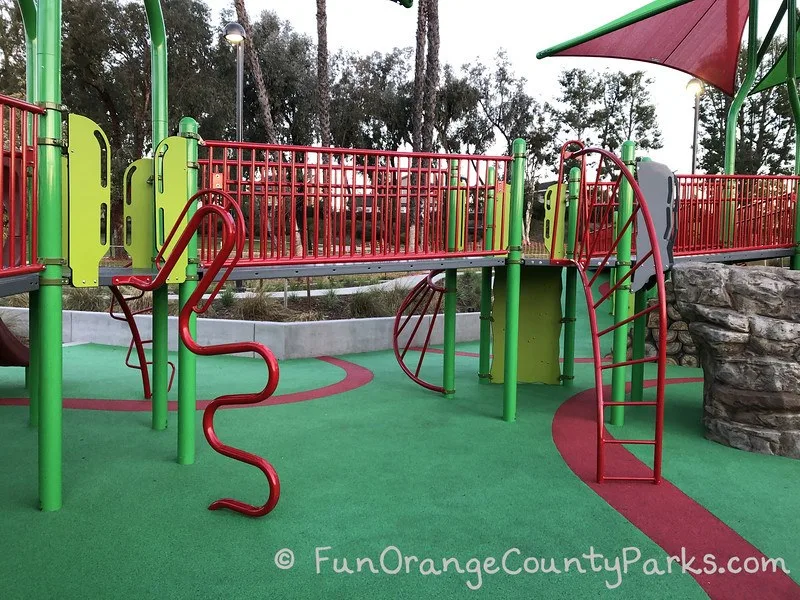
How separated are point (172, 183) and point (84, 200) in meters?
0.69

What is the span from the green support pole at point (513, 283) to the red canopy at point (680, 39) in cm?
547

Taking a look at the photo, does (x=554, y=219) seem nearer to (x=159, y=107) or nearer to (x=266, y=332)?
(x=159, y=107)

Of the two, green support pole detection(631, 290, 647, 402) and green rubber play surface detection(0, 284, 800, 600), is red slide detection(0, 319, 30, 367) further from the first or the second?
green support pole detection(631, 290, 647, 402)

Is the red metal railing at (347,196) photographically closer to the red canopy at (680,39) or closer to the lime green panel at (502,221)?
the lime green panel at (502,221)

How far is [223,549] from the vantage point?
280 cm

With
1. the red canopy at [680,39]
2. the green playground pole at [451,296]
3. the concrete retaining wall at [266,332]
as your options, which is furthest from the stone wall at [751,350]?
the red canopy at [680,39]

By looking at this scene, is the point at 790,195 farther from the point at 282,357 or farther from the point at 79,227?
the point at 79,227

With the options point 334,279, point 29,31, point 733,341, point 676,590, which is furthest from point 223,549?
point 334,279

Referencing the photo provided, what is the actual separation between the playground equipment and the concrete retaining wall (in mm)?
2103

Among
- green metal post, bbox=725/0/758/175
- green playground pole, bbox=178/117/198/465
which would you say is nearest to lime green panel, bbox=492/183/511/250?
green playground pole, bbox=178/117/198/465

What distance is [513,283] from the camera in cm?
534

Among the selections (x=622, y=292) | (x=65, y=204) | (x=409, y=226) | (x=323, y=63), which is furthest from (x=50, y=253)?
(x=323, y=63)

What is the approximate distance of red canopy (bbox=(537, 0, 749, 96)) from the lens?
9.47m

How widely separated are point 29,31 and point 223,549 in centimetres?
327
